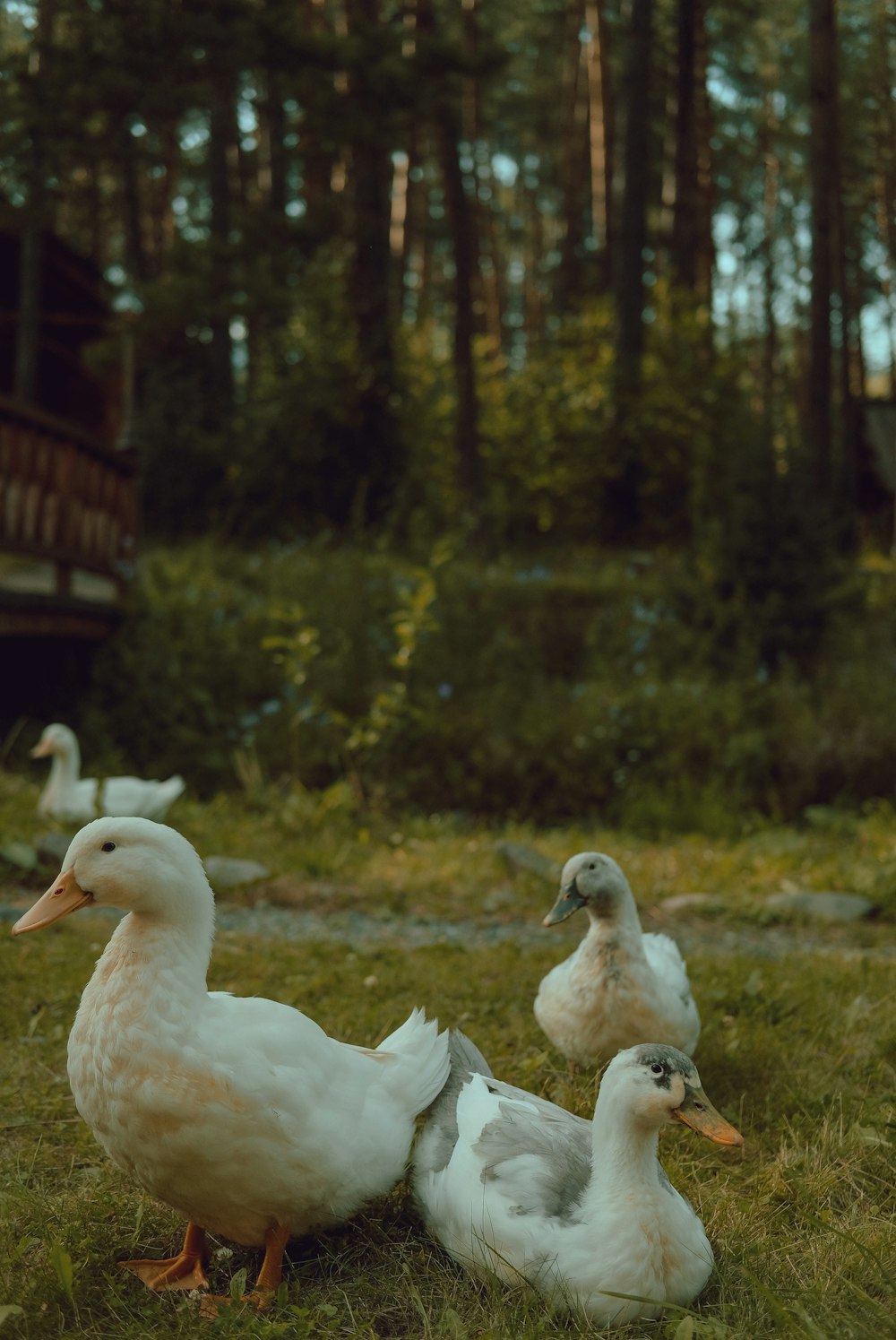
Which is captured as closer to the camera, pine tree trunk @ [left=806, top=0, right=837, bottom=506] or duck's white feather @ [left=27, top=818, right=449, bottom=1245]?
duck's white feather @ [left=27, top=818, right=449, bottom=1245]

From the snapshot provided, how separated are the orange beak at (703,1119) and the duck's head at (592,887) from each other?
1.23 metres

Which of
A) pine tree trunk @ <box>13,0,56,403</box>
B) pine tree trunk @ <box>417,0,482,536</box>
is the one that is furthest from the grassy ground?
pine tree trunk @ <box>13,0,56,403</box>

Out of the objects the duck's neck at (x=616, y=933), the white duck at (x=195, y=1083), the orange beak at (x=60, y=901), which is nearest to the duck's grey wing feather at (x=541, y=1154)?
the white duck at (x=195, y=1083)

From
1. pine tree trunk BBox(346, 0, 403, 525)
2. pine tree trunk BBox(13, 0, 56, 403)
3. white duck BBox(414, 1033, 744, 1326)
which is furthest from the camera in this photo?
pine tree trunk BBox(346, 0, 403, 525)

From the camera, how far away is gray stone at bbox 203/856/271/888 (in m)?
6.46

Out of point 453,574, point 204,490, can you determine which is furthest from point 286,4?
point 453,574

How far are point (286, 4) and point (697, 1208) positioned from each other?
44.3 ft

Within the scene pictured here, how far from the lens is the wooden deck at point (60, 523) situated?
8.58m

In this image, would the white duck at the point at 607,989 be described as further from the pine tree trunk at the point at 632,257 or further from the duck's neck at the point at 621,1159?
the pine tree trunk at the point at 632,257

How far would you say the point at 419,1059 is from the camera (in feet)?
10.2

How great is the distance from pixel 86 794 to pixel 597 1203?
523cm

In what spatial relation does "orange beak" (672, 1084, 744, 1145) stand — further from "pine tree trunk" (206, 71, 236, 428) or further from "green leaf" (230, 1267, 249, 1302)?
"pine tree trunk" (206, 71, 236, 428)

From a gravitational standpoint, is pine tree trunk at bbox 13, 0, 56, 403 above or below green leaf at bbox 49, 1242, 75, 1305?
above

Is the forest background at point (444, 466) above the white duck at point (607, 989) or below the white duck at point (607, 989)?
above
